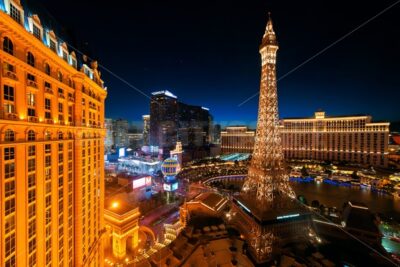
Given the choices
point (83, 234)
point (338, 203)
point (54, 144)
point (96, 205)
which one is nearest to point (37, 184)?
point (54, 144)

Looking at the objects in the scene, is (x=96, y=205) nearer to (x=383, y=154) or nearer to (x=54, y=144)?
(x=54, y=144)

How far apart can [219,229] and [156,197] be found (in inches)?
831

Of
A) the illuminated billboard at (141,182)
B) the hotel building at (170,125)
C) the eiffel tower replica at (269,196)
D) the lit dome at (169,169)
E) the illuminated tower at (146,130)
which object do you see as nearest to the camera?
the eiffel tower replica at (269,196)

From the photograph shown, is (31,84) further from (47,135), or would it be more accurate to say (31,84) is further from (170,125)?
(170,125)

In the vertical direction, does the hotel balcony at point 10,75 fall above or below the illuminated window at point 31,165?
above

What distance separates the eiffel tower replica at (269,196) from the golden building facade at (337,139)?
149 ft

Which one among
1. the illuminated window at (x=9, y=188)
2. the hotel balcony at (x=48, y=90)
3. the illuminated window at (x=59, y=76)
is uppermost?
the illuminated window at (x=59, y=76)

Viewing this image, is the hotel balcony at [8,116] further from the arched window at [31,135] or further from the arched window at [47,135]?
the arched window at [47,135]

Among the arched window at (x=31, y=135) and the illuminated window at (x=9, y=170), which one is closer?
the illuminated window at (x=9, y=170)

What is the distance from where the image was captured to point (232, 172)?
187 ft

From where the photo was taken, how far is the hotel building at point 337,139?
5066cm

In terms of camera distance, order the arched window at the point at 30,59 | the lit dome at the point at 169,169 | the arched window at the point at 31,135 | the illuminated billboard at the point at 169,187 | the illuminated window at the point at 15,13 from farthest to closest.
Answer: the lit dome at the point at 169,169 < the illuminated billboard at the point at 169,187 < the arched window at the point at 31,135 < the arched window at the point at 30,59 < the illuminated window at the point at 15,13

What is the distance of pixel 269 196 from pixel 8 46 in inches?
1050

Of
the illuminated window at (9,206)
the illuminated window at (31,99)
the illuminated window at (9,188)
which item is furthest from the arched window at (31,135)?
the illuminated window at (9,206)
